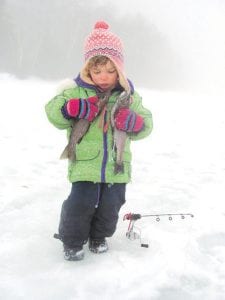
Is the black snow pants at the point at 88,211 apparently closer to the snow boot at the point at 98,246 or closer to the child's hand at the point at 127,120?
the snow boot at the point at 98,246

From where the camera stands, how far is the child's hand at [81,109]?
338cm

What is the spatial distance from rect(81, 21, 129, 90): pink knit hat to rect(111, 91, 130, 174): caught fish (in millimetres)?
123

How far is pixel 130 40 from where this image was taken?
20.6m

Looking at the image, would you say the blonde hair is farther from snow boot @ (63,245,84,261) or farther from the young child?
snow boot @ (63,245,84,261)

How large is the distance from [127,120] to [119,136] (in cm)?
15

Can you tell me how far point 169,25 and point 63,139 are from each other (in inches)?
621

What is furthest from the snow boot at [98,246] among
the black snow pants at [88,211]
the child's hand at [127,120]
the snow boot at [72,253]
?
the child's hand at [127,120]

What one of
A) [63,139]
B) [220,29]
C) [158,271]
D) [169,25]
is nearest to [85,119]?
[158,271]

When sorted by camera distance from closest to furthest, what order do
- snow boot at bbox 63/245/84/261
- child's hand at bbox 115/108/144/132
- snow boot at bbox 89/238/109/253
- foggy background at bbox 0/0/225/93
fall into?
child's hand at bbox 115/108/144/132 → snow boot at bbox 63/245/84/261 → snow boot at bbox 89/238/109/253 → foggy background at bbox 0/0/225/93

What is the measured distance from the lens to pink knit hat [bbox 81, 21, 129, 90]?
11.5 ft

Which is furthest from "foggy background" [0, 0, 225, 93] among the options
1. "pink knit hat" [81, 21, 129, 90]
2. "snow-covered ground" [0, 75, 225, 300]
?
"pink knit hat" [81, 21, 129, 90]

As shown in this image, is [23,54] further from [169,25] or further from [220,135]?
[220,135]

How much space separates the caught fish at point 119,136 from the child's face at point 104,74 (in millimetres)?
Answer: 160

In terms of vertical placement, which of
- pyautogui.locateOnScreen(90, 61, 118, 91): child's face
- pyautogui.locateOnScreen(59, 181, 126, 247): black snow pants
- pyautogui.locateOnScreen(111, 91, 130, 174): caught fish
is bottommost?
pyautogui.locateOnScreen(59, 181, 126, 247): black snow pants
